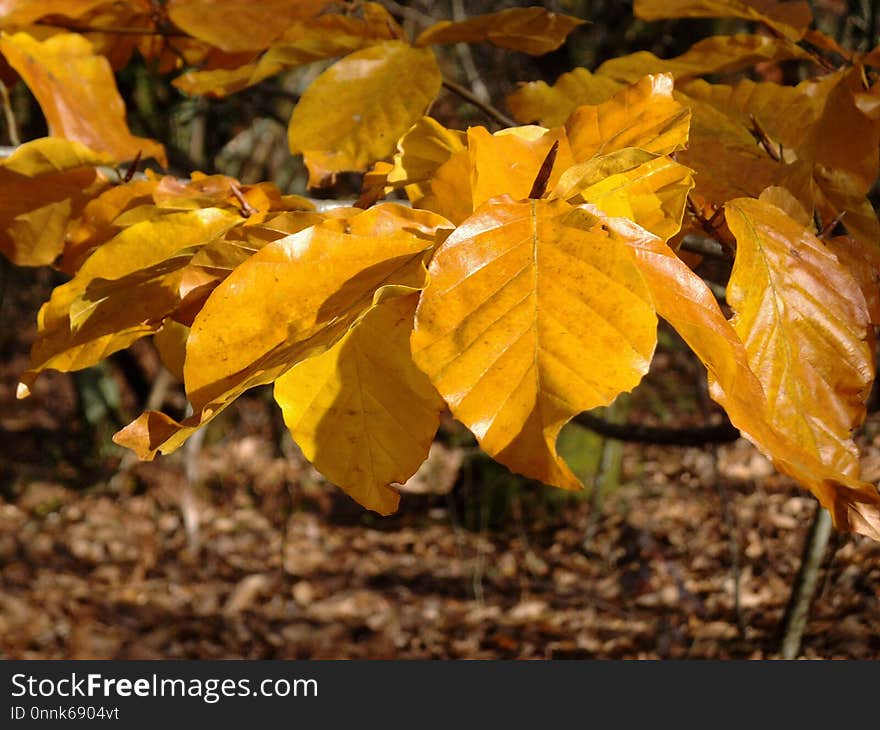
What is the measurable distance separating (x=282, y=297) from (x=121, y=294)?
0.17 metres

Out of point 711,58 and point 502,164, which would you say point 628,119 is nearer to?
point 502,164

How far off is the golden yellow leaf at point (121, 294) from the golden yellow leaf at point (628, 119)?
25cm

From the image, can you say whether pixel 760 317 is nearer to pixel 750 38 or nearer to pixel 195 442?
pixel 750 38

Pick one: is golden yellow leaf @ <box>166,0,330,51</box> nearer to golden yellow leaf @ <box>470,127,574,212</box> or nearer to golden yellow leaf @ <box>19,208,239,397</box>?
golden yellow leaf @ <box>19,208,239,397</box>

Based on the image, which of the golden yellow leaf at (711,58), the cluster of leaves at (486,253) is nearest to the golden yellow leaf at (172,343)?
the cluster of leaves at (486,253)

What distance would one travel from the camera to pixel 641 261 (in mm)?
432

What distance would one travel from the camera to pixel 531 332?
1.33 feet

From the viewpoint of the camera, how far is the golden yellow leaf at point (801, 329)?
0.51m

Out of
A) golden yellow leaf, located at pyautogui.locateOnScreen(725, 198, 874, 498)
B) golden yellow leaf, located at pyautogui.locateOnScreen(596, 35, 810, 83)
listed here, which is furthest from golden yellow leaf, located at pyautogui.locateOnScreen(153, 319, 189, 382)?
golden yellow leaf, located at pyautogui.locateOnScreen(596, 35, 810, 83)

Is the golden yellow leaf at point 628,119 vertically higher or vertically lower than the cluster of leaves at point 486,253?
higher

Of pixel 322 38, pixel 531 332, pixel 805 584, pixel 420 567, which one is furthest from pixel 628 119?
pixel 420 567

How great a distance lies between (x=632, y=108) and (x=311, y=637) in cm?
293

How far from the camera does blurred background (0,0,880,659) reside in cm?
285

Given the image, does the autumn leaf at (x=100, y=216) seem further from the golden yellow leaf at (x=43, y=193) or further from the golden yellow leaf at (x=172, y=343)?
the golden yellow leaf at (x=172, y=343)
